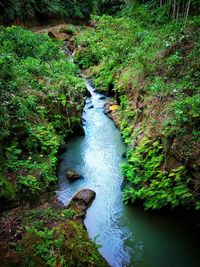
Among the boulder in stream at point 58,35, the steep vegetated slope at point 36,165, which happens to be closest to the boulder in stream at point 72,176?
the steep vegetated slope at point 36,165

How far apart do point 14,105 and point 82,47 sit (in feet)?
46.2

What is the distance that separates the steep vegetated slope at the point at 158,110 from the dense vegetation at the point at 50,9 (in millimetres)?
11014

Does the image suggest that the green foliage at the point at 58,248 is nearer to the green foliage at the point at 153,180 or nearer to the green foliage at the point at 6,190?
the green foliage at the point at 6,190

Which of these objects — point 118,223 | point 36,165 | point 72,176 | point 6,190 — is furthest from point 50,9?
point 118,223

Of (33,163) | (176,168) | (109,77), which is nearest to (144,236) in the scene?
(176,168)

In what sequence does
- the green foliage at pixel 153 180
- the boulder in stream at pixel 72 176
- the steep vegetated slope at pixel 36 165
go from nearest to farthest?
the steep vegetated slope at pixel 36 165 < the green foliage at pixel 153 180 < the boulder in stream at pixel 72 176

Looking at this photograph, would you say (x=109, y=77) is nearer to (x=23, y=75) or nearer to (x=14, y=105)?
(x=23, y=75)

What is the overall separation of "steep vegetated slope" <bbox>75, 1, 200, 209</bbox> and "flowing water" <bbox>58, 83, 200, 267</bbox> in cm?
51

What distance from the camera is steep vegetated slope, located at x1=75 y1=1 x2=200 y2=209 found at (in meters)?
7.63

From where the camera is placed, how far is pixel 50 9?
31312mm

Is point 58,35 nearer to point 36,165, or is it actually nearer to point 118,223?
point 36,165

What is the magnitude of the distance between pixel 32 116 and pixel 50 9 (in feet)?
78.3

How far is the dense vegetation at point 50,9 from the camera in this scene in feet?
82.7

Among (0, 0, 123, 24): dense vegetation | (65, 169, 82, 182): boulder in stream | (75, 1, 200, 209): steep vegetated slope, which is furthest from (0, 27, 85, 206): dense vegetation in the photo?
(0, 0, 123, 24): dense vegetation
